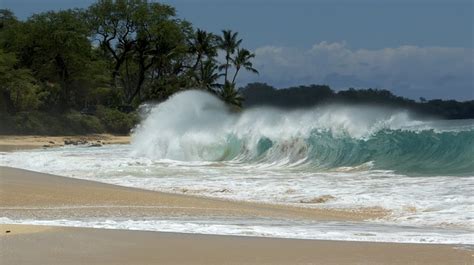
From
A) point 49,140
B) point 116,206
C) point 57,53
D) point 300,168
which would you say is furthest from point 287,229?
point 57,53

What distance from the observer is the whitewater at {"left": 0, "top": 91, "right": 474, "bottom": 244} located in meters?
8.47

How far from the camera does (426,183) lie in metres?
13.8

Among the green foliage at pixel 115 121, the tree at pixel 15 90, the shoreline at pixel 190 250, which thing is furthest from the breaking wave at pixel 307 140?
the green foliage at pixel 115 121

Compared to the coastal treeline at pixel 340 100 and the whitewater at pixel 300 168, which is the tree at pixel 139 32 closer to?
the coastal treeline at pixel 340 100

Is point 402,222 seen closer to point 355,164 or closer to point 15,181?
point 15,181

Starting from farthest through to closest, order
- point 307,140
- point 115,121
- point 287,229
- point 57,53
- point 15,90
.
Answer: point 57,53, point 115,121, point 15,90, point 307,140, point 287,229

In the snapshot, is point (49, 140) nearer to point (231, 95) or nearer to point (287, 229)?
point (231, 95)

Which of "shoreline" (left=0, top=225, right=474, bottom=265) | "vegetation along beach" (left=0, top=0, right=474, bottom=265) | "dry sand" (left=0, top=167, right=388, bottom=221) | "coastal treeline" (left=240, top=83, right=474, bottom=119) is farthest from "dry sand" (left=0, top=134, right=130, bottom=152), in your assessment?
"shoreline" (left=0, top=225, right=474, bottom=265)

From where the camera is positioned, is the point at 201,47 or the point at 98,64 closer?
the point at 98,64

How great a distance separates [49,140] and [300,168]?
24587 millimetres

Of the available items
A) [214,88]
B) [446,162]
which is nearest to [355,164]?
[446,162]

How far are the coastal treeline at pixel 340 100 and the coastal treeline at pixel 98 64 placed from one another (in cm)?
394

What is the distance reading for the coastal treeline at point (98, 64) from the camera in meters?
45.8

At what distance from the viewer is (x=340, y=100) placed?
44.1 m
